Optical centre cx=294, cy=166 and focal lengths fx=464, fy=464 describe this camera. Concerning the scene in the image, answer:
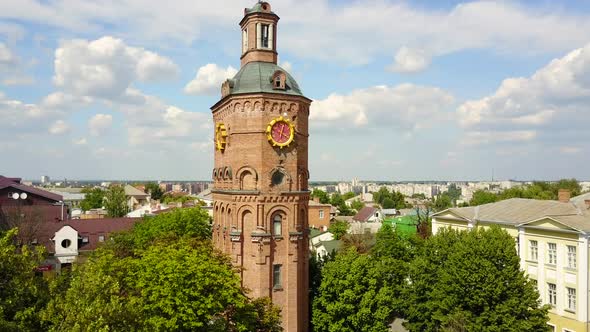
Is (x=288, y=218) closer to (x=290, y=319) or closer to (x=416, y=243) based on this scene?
(x=290, y=319)

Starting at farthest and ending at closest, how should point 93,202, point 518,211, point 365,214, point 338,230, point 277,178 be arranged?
1. point 93,202
2. point 365,214
3. point 338,230
4. point 518,211
5. point 277,178

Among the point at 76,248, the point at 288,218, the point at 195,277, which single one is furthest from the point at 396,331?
the point at 76,248

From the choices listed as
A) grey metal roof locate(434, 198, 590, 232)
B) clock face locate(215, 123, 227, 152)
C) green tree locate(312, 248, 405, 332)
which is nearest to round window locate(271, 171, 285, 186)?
clock face locate(215, 123, 227, 152)

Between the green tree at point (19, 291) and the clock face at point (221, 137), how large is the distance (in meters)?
18.5

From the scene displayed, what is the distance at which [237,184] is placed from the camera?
32.5m

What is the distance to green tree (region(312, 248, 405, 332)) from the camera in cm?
3328

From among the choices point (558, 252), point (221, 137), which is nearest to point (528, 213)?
point (558, 252)

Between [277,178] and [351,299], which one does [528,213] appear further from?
[277,178]

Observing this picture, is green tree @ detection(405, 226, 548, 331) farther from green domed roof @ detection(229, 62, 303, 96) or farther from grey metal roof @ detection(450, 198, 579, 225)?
green domed roof @ detection(229, 62, 303, 96)

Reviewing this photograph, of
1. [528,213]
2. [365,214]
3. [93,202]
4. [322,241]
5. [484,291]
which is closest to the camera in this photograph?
[484,291]

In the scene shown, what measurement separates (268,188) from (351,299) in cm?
1006

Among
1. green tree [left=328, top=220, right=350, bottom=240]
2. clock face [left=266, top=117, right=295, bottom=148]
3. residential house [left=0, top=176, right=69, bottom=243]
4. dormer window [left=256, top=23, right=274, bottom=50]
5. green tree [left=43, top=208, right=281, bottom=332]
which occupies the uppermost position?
dormer window [left=256, top=23, right=274, bottom=50]

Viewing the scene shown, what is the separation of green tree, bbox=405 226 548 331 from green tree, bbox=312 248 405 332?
4.29 metres

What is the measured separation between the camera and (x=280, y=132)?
3238 centimetres
